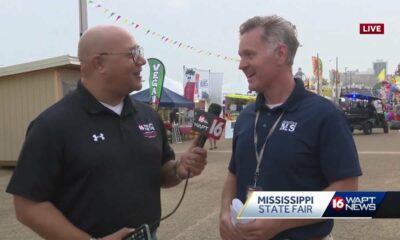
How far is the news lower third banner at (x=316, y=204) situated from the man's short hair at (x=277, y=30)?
71 centimetres

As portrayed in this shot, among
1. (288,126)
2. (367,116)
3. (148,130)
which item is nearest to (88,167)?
Answer: (148,130)

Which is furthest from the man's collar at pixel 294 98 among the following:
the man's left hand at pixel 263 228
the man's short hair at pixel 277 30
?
the man's left hand at pixel 263 228

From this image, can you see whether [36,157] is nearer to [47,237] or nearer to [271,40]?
[47,237]

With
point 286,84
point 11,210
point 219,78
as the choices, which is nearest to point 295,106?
point 286,84

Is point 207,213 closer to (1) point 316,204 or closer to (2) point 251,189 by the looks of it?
(2) point 251,189

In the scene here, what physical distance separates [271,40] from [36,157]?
126 centimetres

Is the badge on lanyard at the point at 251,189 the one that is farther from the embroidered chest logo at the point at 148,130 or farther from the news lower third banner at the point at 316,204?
the embroidered chest logo at the point at 148,130

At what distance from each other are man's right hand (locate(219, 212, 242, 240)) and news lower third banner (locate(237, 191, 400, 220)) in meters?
0.15

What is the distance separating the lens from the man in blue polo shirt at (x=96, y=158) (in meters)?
2.30

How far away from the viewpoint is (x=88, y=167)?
2385 millimetres

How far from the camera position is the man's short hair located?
2613mm

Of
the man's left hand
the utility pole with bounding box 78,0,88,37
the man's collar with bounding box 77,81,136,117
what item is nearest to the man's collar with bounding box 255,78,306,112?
the man's left hand

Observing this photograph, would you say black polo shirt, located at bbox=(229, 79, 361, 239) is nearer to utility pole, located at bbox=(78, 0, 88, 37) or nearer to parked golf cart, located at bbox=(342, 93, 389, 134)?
utility pole, located at bbox=(78, 0, 88, 37)

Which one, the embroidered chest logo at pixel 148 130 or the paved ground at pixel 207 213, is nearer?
the embroidered chest logo at pixel 148 130
